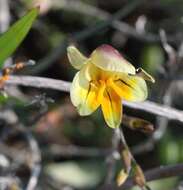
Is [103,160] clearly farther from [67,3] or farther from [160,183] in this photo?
[67,3]

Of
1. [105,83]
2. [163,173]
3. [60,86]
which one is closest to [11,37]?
[60,86]

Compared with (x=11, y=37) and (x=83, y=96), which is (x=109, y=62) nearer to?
(x=83, y=96)

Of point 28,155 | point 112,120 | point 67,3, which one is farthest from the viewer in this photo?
point 67,3

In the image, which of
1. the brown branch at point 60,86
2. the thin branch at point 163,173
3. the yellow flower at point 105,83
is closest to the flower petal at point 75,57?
the yellow flower at point 105,83

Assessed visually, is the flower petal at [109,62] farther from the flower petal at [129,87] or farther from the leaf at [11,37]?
the leaf at [11,37]

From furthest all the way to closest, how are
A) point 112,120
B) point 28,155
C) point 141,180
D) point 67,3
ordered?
point 67,3 → point 28,155 → point 141,180 → point 112,120

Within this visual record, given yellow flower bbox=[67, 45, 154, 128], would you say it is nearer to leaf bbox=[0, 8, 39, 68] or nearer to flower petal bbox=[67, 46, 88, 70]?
flower petal bbox=[67, 46, 88, 70]

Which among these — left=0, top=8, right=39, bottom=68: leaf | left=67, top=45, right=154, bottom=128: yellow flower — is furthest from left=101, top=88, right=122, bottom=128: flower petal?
left=0, top=8, right=39, bottom=68: leaf

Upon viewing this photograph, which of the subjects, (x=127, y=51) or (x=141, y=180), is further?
(x=127, y=51)

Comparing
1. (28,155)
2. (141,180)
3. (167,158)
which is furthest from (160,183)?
(141,180)
